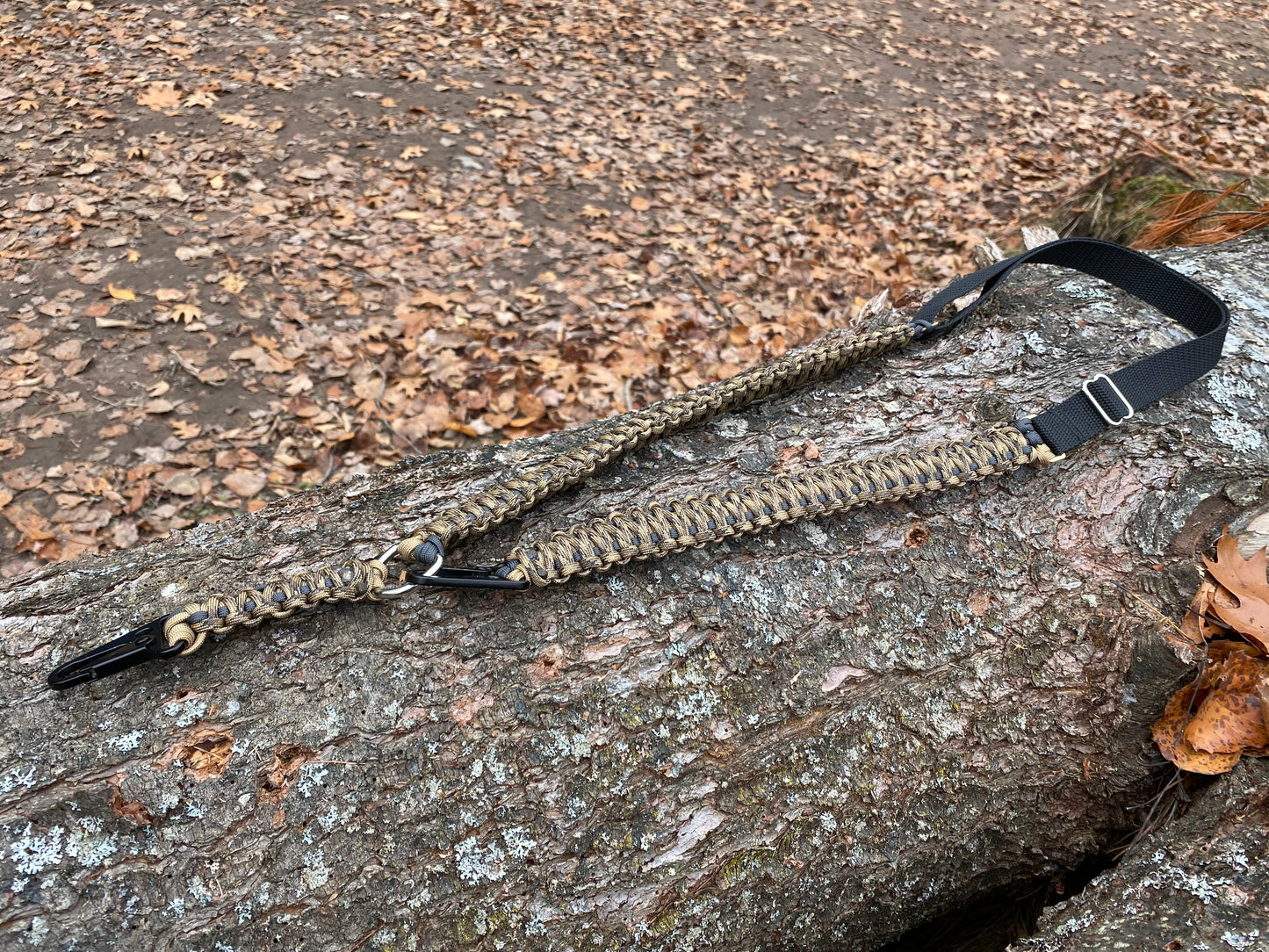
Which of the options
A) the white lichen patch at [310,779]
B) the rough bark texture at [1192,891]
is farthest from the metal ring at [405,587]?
the rough bark texture at [1192,891]

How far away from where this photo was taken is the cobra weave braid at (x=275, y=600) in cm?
134

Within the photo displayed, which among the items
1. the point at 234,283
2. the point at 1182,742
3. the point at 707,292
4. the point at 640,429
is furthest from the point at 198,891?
the point at 707,292

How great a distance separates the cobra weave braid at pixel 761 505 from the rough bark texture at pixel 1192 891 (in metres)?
0.76

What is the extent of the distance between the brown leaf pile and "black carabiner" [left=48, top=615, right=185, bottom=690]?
1910 mm

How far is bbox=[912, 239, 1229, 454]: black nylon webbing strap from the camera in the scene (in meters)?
1.80

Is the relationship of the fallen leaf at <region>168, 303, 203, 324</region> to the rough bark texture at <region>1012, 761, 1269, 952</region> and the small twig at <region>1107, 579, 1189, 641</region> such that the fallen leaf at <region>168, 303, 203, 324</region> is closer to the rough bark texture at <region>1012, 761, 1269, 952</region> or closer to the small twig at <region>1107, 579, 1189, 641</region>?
the small twig at <region>1107, 579, 1189, 641</region>

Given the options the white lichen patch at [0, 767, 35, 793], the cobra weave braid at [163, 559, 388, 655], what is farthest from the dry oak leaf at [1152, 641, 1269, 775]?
the white lichen patch at [0, 767, 35, 793]

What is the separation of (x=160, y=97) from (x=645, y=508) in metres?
5.44

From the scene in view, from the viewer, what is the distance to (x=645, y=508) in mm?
1635

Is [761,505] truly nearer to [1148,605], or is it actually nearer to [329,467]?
[1148,605]

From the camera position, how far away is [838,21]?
298 inches

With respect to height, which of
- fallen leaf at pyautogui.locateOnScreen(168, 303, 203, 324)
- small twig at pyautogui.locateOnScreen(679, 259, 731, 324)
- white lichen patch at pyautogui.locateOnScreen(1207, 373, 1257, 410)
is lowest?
fallen leaf at pyautogui.locateOnScreen(168, 303, 203, 324)

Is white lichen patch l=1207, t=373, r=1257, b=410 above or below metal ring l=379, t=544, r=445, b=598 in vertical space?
above

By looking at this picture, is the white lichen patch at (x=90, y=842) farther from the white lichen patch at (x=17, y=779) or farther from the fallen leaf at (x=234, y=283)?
the fallen leaf at (x=234, y=283)
